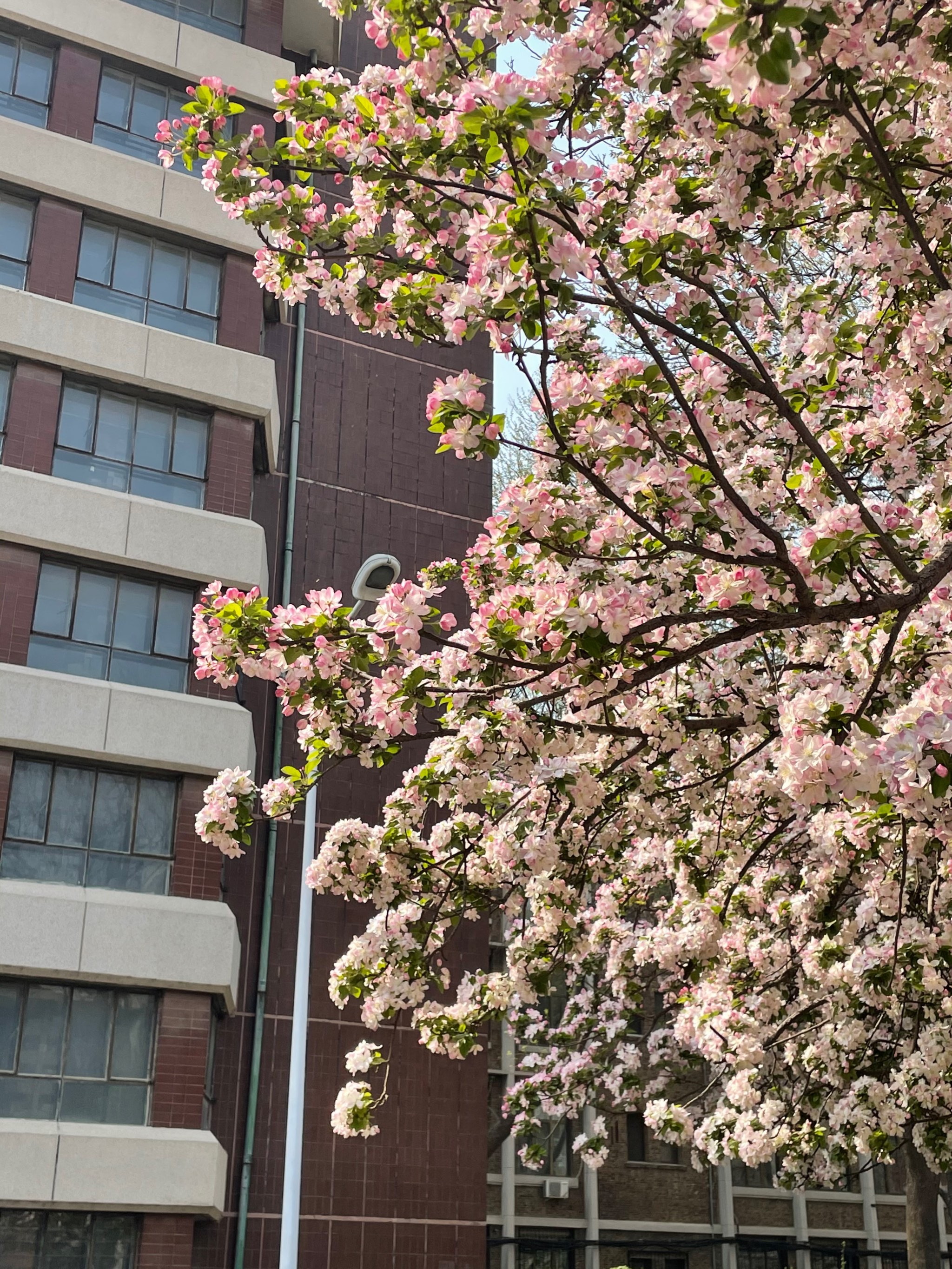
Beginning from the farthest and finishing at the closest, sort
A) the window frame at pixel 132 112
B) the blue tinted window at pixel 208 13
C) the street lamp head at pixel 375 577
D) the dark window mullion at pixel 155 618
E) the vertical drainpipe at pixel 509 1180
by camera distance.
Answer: the vertical drainpipe at pixel 509 1180 < the blue tinted window at pixel 208 13 < the window frame at pixel 132 112 < the dark window mullion at pixel 155 618 < the street lamp head at pixel 375 577

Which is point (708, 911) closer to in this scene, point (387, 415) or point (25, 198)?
point (387, 415)

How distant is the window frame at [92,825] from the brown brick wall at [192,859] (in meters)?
0.05

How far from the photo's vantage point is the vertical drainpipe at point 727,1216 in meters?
27.6

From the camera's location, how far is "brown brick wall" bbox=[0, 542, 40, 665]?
1563 cm

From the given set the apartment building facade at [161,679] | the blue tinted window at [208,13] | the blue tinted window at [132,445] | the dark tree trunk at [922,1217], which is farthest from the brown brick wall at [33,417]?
the dark tree trunk at [922,1217]

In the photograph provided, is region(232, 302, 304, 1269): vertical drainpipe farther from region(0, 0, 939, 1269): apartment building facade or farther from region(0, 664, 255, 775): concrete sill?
region(0, 664, 255, 775): concrete sill

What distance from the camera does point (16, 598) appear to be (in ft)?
51.8

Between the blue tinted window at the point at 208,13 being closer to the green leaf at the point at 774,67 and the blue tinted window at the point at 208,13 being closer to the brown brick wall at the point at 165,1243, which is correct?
the brown brick wall at the point at 165,1243

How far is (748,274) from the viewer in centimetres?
924

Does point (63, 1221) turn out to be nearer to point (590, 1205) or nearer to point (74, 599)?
point (74, 599)

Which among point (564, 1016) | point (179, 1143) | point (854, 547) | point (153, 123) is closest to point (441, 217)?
point (854, 547)

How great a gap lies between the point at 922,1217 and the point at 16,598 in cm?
1207

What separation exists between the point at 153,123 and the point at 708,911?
13.2 metres

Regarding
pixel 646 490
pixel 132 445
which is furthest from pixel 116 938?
pixel 646 490
